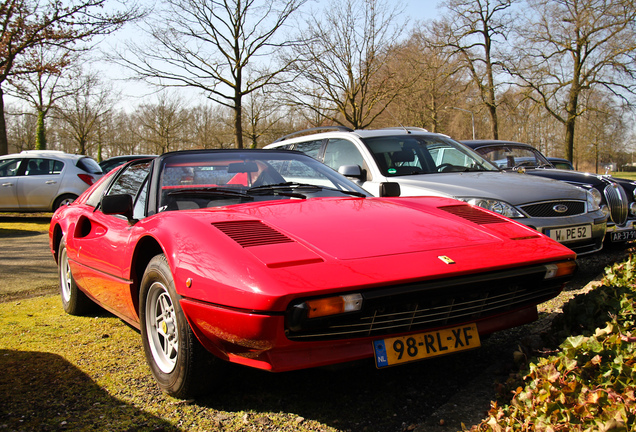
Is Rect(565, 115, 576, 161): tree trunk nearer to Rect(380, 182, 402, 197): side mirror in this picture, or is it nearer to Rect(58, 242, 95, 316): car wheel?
Rect(380, 182, 402, 197): side mirror

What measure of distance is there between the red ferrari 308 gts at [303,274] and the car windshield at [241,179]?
0.04 ft

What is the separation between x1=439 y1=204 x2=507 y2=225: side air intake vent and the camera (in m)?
3.08

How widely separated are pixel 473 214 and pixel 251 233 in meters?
1.43

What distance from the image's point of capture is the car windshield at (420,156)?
19.7 feet

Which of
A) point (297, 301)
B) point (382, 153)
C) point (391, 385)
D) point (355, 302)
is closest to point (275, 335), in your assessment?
point (297, 301)

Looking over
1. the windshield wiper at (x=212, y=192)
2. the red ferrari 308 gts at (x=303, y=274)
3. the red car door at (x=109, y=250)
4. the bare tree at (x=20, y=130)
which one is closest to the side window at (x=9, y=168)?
the red car door at (x=109, y=250)

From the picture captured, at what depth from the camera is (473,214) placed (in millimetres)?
3207

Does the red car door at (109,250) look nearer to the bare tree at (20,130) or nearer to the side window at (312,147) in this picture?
the side window at (312,147)

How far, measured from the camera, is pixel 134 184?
394 centimetres

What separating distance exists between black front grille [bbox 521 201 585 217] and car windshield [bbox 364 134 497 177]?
1.18 metres

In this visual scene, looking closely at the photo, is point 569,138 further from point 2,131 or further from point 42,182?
point 2,131

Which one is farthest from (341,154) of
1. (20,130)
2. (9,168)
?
(20,130)

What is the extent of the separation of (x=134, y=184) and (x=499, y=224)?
8.39 ft

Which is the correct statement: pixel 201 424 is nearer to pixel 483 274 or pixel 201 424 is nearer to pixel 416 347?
pixel 416 347
